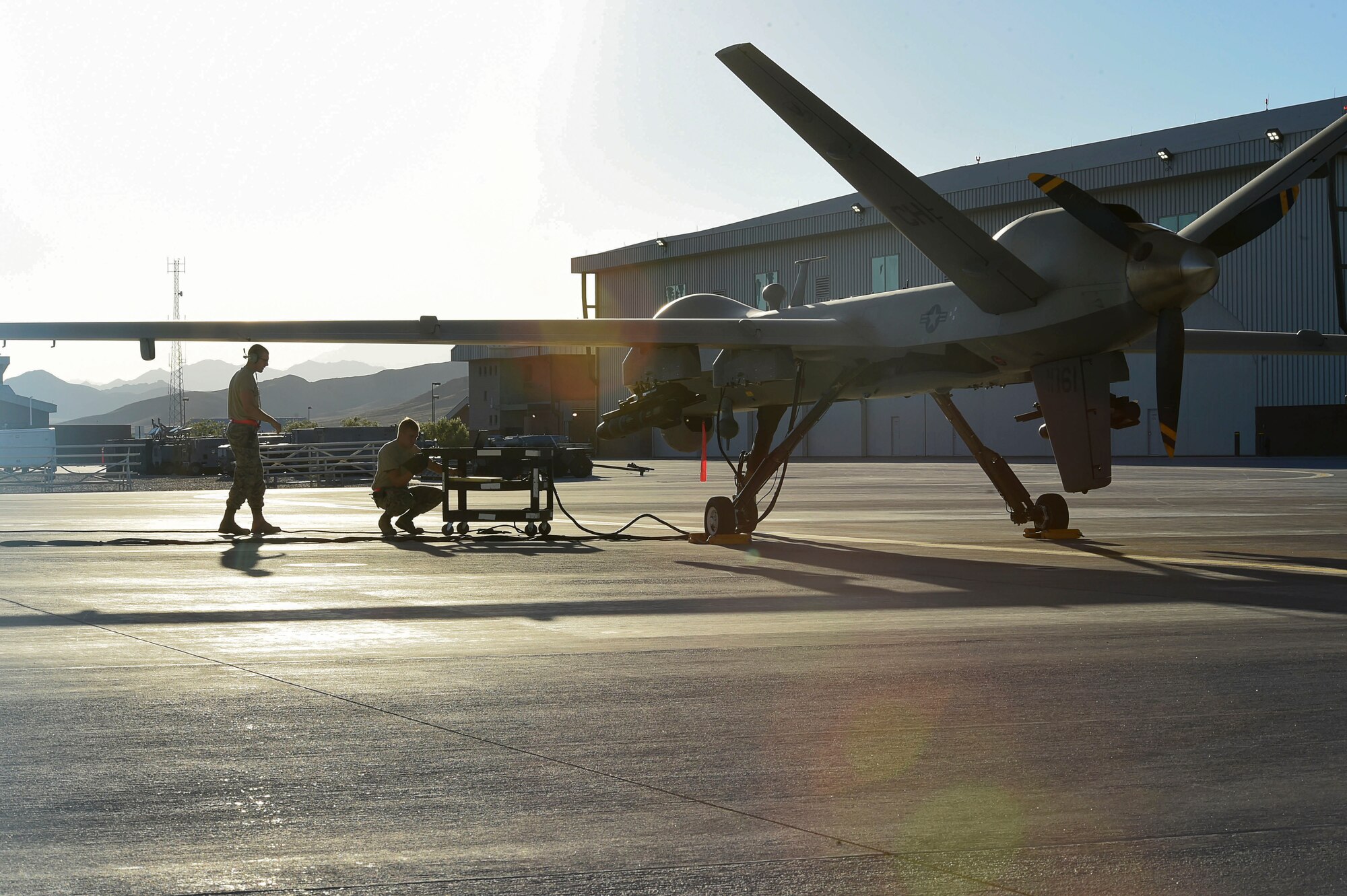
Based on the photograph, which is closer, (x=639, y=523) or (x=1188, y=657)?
(x=1188, y=657)

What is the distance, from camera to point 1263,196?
1377 cm

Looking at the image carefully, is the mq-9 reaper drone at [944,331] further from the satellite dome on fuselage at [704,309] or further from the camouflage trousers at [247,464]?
the camouflage trousers at [247,464]

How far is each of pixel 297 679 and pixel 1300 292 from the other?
6468 centimetres

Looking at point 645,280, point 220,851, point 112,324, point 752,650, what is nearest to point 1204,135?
point 645,280

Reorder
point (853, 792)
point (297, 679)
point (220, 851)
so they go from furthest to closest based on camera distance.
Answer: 1. point (297, 679)
2. point (853, 792)
3. point (220, 851)

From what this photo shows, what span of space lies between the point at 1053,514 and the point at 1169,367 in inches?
192

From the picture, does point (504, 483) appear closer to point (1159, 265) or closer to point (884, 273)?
point (1159, 265)

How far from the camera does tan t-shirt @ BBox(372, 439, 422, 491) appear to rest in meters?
18.4

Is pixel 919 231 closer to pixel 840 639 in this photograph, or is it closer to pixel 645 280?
pixel 840 639

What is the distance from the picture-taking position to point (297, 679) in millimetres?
7039

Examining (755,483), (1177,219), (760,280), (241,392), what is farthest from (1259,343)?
(760,280)

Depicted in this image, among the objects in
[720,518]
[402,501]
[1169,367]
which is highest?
[1169,367]

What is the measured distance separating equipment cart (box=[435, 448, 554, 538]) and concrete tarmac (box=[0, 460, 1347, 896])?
512 centimetres

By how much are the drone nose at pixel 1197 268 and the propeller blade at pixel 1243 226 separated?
A: 2.93 ft
